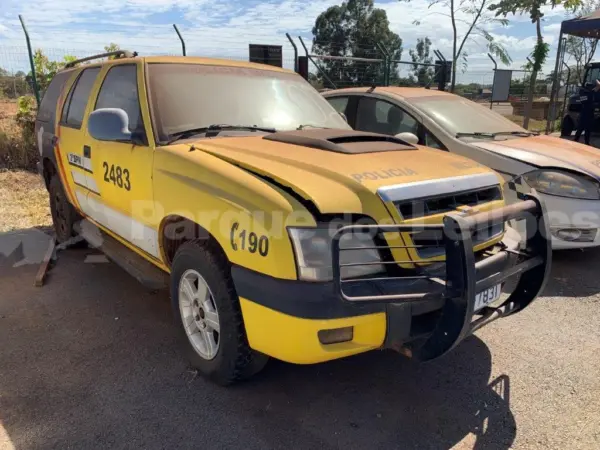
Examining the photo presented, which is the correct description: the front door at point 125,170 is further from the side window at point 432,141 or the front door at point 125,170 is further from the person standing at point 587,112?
the person standing at point 587,112

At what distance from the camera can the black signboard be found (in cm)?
952

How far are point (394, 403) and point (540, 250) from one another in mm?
1215

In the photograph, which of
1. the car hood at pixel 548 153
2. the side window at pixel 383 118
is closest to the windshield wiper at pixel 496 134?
the car hood at pixel 548 153

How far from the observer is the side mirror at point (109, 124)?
3154mm

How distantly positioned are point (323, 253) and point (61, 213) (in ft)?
13.2

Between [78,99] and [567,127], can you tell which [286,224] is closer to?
[78,99]

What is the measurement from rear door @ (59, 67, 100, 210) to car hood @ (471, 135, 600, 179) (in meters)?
3.78

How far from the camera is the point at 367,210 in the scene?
2.37 m

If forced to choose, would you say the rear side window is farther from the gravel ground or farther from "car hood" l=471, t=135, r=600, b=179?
"car hood" l=471, t=135, r=600, b=179

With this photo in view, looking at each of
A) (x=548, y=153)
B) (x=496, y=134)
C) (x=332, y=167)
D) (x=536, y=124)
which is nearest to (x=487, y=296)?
(x=332, y=167)

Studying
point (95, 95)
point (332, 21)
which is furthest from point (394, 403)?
point (332, 21)

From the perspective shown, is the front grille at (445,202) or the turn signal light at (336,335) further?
the front grille at (445,202)

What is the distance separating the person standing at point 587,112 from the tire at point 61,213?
10.9 metres

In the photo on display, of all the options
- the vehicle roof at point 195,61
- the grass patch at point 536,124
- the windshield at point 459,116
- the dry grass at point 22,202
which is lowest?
the grass patch at point 536,124
